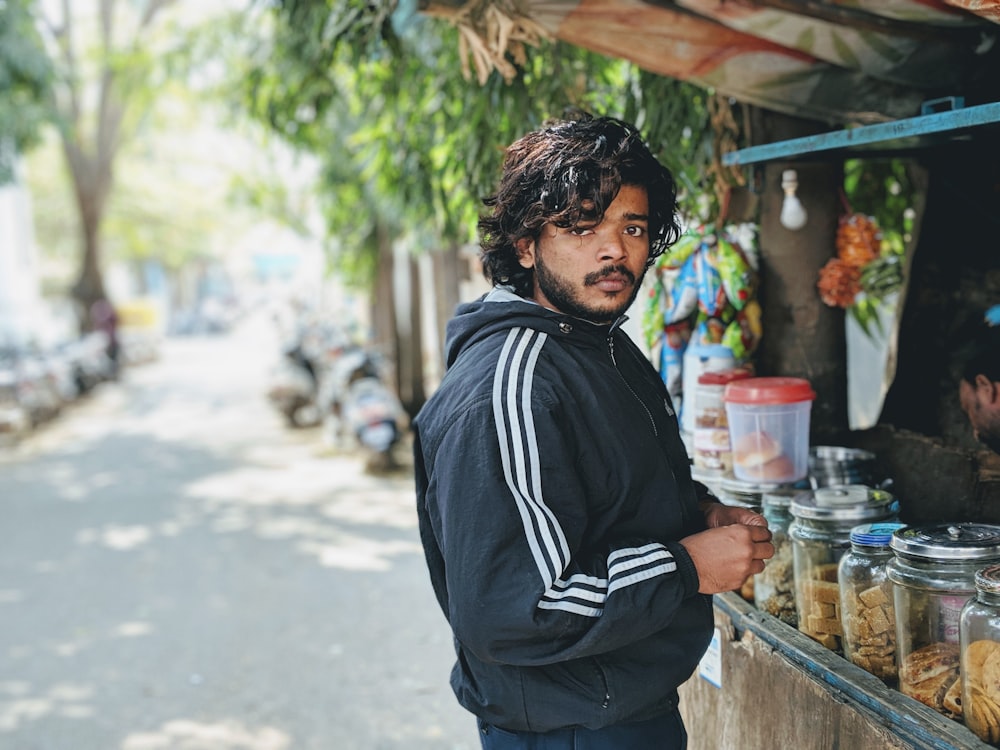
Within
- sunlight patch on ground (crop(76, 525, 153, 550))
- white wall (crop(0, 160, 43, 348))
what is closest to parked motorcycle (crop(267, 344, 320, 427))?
sunlight patch on ground (crop(76, 525, 153, 550))

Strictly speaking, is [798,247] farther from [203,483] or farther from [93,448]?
[93,448]

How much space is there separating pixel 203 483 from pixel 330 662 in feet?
16.1

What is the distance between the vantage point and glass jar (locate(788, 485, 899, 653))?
253 cm

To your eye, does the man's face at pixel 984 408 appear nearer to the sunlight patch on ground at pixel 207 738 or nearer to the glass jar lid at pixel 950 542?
the glass jar lid at pixel 950 542

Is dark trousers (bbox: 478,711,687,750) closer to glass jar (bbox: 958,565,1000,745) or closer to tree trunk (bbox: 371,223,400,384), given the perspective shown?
glass jar (bbox: 958,565,1000,745)

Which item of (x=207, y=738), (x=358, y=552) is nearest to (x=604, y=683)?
(x=207, y=738)

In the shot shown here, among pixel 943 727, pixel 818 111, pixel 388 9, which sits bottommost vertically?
pixel 943 727

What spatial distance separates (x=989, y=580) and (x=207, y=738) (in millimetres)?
3560

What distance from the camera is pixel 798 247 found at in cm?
326

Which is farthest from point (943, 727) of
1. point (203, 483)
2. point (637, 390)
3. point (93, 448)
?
point (93, 448)

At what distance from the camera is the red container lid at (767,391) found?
286 centimetres

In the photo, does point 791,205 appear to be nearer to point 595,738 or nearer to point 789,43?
point 789,43

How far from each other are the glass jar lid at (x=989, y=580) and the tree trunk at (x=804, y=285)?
138 cm

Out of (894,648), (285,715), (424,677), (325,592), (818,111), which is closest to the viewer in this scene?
(894,648)
